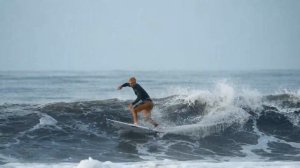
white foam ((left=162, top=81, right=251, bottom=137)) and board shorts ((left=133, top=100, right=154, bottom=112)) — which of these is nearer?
board shorts ((left=133, top=100, right=154, bottom=112))

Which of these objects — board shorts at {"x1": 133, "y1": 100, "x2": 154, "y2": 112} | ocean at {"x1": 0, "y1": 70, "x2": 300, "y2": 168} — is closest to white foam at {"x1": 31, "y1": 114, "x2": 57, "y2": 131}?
ocean at {"x1": 0, "y1": 70, "x2": 300, "y2": 168}

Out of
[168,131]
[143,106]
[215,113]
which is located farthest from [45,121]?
[215,113]

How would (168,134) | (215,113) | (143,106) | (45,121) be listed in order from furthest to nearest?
(215,113) → (45,121) → (168,134) → (143,106)

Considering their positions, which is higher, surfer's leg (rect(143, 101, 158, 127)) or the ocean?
surfer's leg (rect(143, 101, 158, 127))

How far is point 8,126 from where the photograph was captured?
14008 millimetres

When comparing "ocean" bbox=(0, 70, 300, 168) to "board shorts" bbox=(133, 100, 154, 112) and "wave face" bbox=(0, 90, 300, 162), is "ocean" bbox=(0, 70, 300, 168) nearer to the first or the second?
"wave face" bbox=(0, 90, 300, 162)

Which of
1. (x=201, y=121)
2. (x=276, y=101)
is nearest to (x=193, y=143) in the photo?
(x=201, y=121)

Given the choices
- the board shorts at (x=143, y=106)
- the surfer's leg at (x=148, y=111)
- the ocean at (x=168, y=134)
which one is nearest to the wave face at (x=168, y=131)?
the ocean at (x=168, y=134)

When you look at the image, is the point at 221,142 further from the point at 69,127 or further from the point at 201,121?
the point at 69,127

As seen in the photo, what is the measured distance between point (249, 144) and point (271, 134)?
1.84m

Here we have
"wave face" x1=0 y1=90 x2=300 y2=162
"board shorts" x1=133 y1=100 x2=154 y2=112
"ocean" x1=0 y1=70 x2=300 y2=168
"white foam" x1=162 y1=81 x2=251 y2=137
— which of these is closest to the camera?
"ocean" x1=0 y1=70 x2=300 y2=168

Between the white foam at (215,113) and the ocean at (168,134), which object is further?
the white foam at (215,113)

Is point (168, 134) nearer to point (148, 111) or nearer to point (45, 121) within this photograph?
point (148, 111)

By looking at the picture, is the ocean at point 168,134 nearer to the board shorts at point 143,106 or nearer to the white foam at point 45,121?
the white foam at point 45,121
